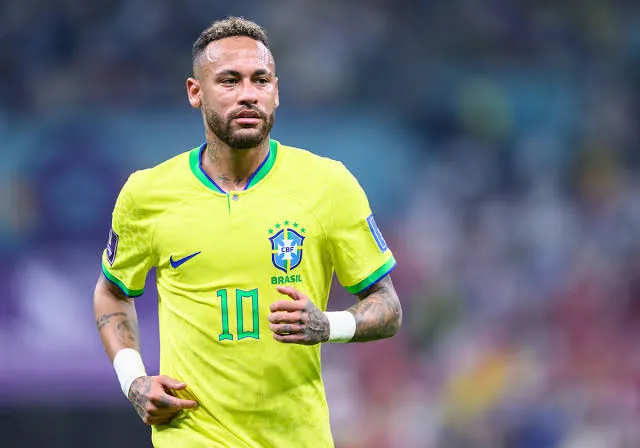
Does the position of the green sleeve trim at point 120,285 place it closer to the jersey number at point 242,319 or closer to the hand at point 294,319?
the jersey number at point 242,319

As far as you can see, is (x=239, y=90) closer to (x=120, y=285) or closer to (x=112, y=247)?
(x=112, y=247)

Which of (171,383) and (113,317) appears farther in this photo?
(113,317)

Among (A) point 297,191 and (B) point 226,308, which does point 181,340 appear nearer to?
(B) point 226,308

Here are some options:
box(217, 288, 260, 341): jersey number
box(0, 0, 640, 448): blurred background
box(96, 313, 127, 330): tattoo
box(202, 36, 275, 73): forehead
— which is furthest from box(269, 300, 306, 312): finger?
box(0, 0, 640, 448): blurred background

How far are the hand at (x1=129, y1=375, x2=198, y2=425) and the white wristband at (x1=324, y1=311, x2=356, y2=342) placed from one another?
0.60 metres

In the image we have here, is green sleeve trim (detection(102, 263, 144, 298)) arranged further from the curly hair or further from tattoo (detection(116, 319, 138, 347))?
the curly hair

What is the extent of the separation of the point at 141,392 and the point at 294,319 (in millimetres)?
842

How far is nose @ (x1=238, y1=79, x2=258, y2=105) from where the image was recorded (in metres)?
4.44

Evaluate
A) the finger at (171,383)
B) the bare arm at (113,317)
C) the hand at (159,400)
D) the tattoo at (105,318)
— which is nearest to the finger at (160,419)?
the hand at (159,400)

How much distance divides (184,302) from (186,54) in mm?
7721

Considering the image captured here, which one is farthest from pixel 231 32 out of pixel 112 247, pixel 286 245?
pixel 112 247

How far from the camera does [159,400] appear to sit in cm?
434

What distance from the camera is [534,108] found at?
11.9m

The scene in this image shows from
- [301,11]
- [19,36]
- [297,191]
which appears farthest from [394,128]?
[297,191]
